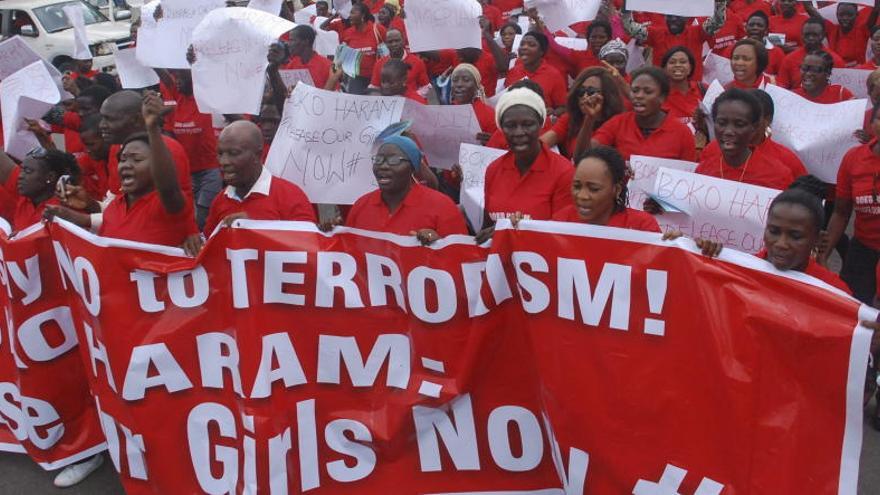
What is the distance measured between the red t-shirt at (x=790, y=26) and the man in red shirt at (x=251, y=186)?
Answer: 251 inches

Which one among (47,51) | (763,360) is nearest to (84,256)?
(763,360)

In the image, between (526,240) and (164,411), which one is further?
(164,411)

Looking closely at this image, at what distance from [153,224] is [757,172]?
2774mm

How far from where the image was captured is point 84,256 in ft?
13.4

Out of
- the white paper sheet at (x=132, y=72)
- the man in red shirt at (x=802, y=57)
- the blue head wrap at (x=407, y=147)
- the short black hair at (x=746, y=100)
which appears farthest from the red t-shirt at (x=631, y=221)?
the white paper sheet at (x=132, y=72)

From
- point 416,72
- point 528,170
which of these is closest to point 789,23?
point 416,72

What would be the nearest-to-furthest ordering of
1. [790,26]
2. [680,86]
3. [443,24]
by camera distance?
[680,86], [443,24], [790,26]

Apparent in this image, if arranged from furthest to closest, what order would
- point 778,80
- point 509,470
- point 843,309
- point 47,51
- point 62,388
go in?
1. point 47,51
2. point 778,80
3. point 62,388
4. point 509,470
5. point 843,309

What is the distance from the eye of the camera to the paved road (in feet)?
14.6

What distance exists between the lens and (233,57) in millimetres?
5797

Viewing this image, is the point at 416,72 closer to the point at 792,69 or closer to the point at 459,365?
the point at 792,69

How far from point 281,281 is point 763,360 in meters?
1.92

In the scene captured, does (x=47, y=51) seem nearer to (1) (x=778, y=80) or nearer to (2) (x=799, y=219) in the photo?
(1) (x=778, y=80)

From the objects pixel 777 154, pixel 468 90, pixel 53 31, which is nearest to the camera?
pixel 777 154
